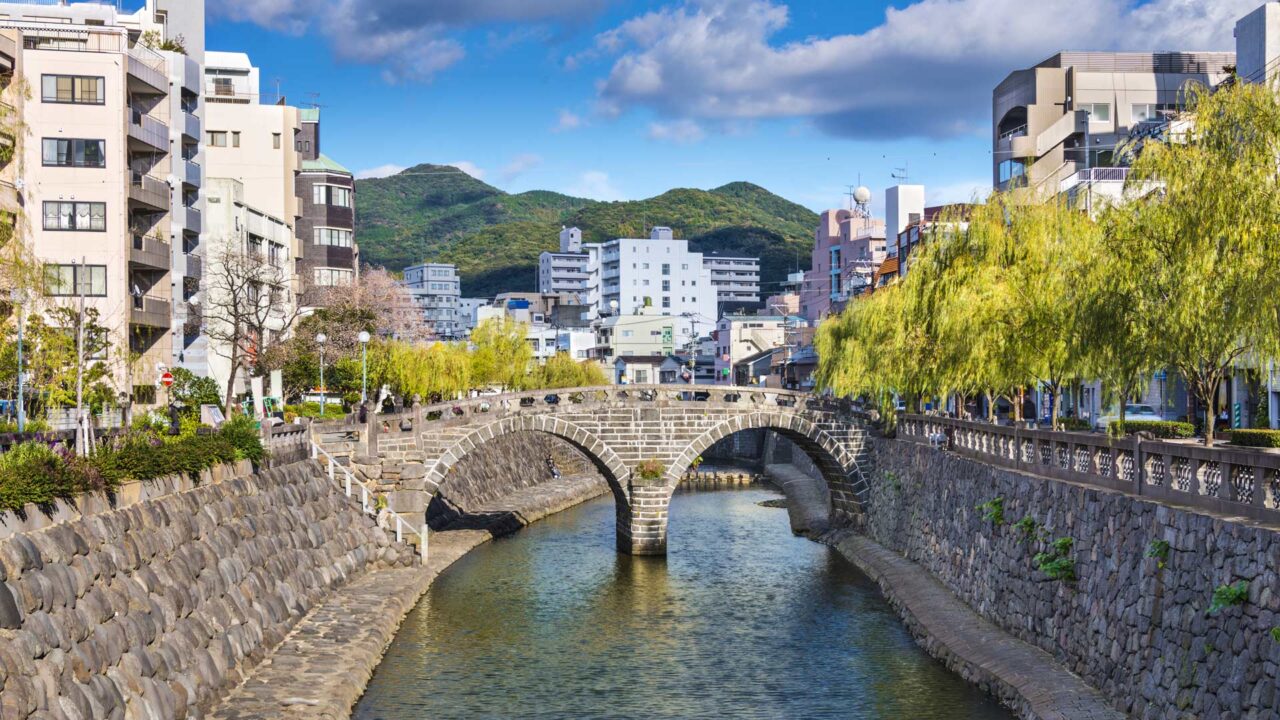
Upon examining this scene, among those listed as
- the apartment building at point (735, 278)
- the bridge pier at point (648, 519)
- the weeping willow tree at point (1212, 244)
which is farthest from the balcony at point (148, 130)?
the apartment building at point (735, 278)

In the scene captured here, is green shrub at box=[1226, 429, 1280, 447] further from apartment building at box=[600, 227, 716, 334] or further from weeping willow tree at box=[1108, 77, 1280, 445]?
apartment building at box=[600, 227, 716, 334]

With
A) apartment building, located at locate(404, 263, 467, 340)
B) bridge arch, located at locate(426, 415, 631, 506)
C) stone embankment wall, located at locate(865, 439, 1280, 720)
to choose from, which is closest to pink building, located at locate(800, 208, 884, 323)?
bridge arch, located at locate(426, 415, 631, 506)

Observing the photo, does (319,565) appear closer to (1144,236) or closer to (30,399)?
(30,399)

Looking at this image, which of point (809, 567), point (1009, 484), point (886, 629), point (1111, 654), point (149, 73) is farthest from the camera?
point (149, 73)

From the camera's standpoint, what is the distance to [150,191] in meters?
51.0

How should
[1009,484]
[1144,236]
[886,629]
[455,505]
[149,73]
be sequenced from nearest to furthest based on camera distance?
[1144,236] < [1009,484] < [886,629] < [149,73] < [455,505]

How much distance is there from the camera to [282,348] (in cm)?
5594

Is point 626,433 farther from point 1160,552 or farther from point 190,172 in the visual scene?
point 1160,552

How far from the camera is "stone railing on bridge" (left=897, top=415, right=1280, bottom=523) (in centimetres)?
1736

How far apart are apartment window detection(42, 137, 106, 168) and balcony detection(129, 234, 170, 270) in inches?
123

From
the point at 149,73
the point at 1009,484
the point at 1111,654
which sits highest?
the point at 149,73

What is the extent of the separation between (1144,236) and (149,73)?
1587 inches

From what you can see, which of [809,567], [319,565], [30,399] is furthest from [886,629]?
[30,399]

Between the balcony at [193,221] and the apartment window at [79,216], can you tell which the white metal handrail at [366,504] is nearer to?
the apartment window at [79,216]
